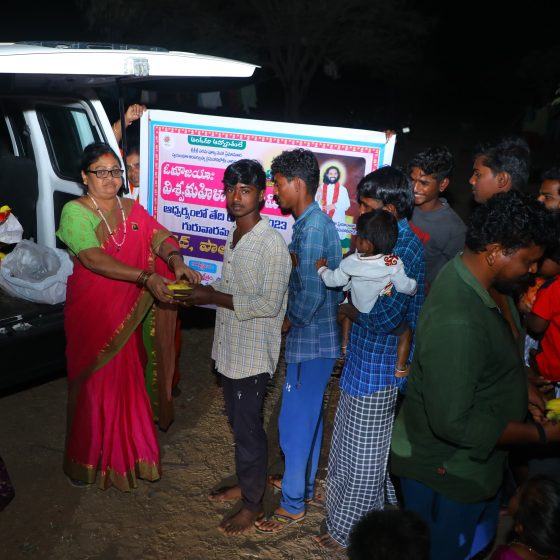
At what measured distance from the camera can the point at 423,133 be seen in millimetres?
31297

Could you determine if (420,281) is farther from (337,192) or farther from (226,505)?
(226,505)

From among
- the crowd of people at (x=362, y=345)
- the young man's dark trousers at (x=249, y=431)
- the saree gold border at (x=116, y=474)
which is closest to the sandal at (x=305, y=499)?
the crowd of people at (x=362, y=345)

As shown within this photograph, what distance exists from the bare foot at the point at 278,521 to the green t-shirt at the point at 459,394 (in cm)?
133

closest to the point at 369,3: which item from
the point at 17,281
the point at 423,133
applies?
the point at 423,133

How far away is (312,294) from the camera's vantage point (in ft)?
11.0

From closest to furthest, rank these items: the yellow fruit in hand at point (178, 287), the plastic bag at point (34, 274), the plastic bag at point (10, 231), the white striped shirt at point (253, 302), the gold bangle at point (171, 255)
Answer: the white striped shirt at point (253, 302)
the yellow fruit in hand at point (178, 287)
the gold bangle at point (171, 255)
the plastic bag at point (34, 274)
the plastic bag at point (10, 231)

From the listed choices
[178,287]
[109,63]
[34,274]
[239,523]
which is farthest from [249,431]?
[109,63]

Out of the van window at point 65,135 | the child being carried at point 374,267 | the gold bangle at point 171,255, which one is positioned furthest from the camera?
the van window at point 65,135

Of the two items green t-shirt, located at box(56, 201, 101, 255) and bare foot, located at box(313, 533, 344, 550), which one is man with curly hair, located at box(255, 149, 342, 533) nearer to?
bare foot, located at box(313, 533, 344, 550)

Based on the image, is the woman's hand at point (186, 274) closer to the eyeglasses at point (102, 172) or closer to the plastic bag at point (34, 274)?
the eyeglasses at point (102, 172)

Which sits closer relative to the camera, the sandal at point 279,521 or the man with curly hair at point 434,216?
the sandal at point 279,521

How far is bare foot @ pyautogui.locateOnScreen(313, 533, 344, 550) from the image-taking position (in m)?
3.52

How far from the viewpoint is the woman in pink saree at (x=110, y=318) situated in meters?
3.58

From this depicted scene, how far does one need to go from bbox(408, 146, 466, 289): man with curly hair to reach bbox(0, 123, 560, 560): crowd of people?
0.01 m
